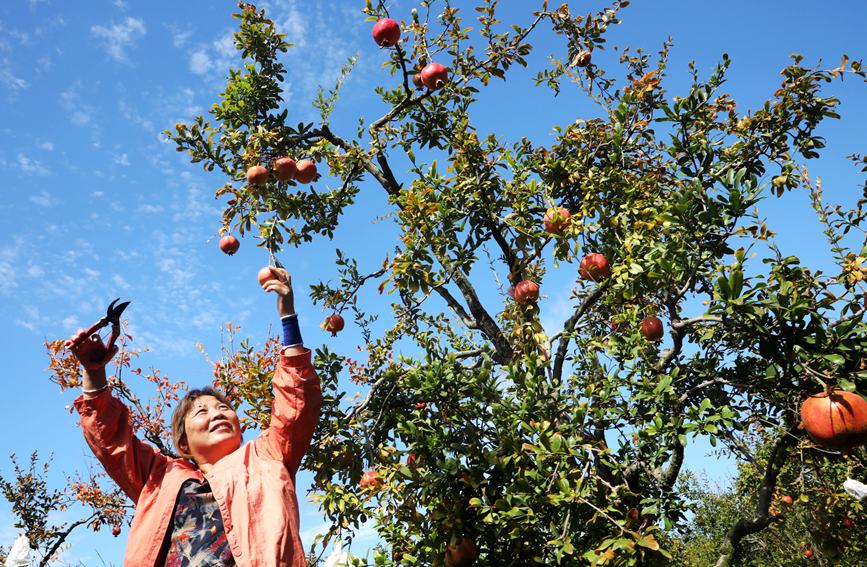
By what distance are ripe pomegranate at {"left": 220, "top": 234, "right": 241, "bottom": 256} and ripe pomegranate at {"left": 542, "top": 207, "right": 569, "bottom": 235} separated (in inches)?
105

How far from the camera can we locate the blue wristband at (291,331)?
228 centimetres

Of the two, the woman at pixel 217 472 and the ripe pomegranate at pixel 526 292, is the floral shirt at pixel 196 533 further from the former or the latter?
the ripe pomegranate at pixel 526 292

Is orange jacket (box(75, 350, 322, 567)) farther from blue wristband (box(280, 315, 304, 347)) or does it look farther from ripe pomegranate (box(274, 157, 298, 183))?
ripe pomegranate (box(274, 157, 298, 183))

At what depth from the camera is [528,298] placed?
199 inches

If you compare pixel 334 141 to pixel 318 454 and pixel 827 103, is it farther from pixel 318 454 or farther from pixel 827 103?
pixel 827 103

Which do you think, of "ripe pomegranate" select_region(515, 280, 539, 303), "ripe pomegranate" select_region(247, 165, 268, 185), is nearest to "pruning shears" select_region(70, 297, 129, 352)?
"ripe pomegranate" select_region(247, 165, 268, 185)

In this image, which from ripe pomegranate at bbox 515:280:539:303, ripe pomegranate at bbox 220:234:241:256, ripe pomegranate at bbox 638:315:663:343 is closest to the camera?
ripe pomegranate at bbox 638:315:663:343

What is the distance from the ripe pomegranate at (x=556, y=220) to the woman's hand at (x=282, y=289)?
2.70m

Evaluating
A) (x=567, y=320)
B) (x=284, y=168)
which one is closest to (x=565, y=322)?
(x=567, y=320)

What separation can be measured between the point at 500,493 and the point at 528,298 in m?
1.68

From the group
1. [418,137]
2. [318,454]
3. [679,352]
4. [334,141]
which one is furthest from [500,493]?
[334,141]

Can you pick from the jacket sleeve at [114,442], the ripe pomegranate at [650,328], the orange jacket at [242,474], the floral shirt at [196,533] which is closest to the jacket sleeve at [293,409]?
the orange jacket at [242,474]

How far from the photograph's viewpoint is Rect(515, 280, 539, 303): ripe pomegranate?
16.6 feet

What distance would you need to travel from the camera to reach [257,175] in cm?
507
